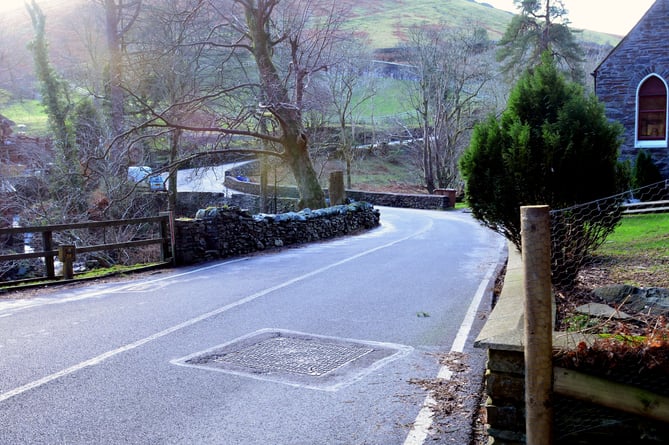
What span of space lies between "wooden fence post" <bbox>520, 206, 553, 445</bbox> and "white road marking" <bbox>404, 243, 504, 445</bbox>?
45.6 inches

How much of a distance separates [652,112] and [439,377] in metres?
23.2

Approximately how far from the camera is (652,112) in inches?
983

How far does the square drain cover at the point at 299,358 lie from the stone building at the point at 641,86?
2187cm

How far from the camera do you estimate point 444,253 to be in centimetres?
1598

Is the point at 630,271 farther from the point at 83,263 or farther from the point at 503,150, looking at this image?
the point at 83,263

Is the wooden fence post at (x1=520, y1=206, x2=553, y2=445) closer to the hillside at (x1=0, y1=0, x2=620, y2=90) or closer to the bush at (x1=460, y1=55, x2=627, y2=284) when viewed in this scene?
the bush at (x1=460, y1=55, x2=627, y2=284)

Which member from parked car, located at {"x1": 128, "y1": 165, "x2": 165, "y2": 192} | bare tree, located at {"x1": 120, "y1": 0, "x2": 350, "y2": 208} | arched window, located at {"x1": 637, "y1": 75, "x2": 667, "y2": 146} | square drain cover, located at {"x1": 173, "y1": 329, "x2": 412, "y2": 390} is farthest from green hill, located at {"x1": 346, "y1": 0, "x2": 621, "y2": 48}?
square drain cover, located at {"x1": 173, "y1": 329, "x2": 412, "y2": 390}

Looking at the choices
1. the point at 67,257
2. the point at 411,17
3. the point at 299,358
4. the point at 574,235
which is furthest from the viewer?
the point at 411,17

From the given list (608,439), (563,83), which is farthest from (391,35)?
(608,439)

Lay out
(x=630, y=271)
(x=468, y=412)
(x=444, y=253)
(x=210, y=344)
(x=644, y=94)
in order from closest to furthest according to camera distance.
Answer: (x=468, y=412) < (x=210, y=344) < (x=630, y=271) < (x=444, y=253) < (x=644, y=94)

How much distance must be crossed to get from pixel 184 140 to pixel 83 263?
12913 millimetres

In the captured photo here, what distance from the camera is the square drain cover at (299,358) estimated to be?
5.87 metres

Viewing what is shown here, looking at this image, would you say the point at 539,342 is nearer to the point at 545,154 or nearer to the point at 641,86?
the point at 545,154

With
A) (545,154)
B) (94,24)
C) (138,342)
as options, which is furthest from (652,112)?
(94,24)
